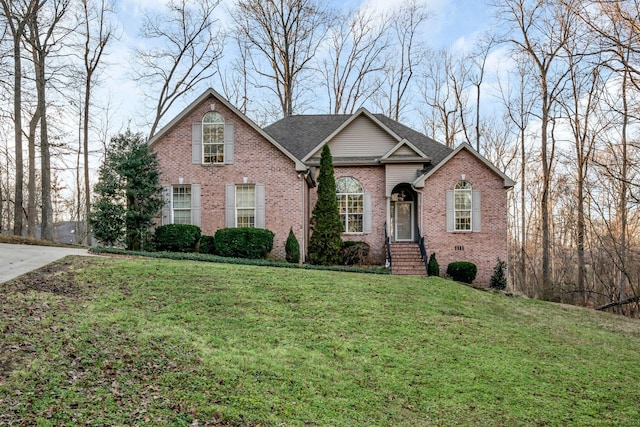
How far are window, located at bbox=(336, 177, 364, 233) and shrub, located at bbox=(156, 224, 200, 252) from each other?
595 cm

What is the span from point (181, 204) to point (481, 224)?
1155cm

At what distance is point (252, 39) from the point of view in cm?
2992

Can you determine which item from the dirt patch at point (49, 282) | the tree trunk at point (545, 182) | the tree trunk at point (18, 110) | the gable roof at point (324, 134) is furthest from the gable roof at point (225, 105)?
the tree trunk at point (545, 182)

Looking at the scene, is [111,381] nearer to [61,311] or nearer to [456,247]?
[61,311]

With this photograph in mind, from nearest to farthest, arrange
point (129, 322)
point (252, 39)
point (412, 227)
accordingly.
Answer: point (129, 322), point (412, 227), point (252, 39)

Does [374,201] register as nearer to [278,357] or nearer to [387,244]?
[387,244]

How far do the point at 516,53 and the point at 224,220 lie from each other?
54.0 ft

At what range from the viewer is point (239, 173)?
17.1 metres

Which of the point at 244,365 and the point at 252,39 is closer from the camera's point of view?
the point at 244,365

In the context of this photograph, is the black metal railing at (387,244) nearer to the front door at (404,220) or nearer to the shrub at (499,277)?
the front door at (404,220)

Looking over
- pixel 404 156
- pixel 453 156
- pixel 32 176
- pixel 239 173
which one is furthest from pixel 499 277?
pixel 32 176

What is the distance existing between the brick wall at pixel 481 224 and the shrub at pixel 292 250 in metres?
5.05

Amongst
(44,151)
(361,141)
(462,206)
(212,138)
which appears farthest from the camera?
(44,151)

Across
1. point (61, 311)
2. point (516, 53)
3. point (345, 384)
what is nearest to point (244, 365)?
point (345, 384)
